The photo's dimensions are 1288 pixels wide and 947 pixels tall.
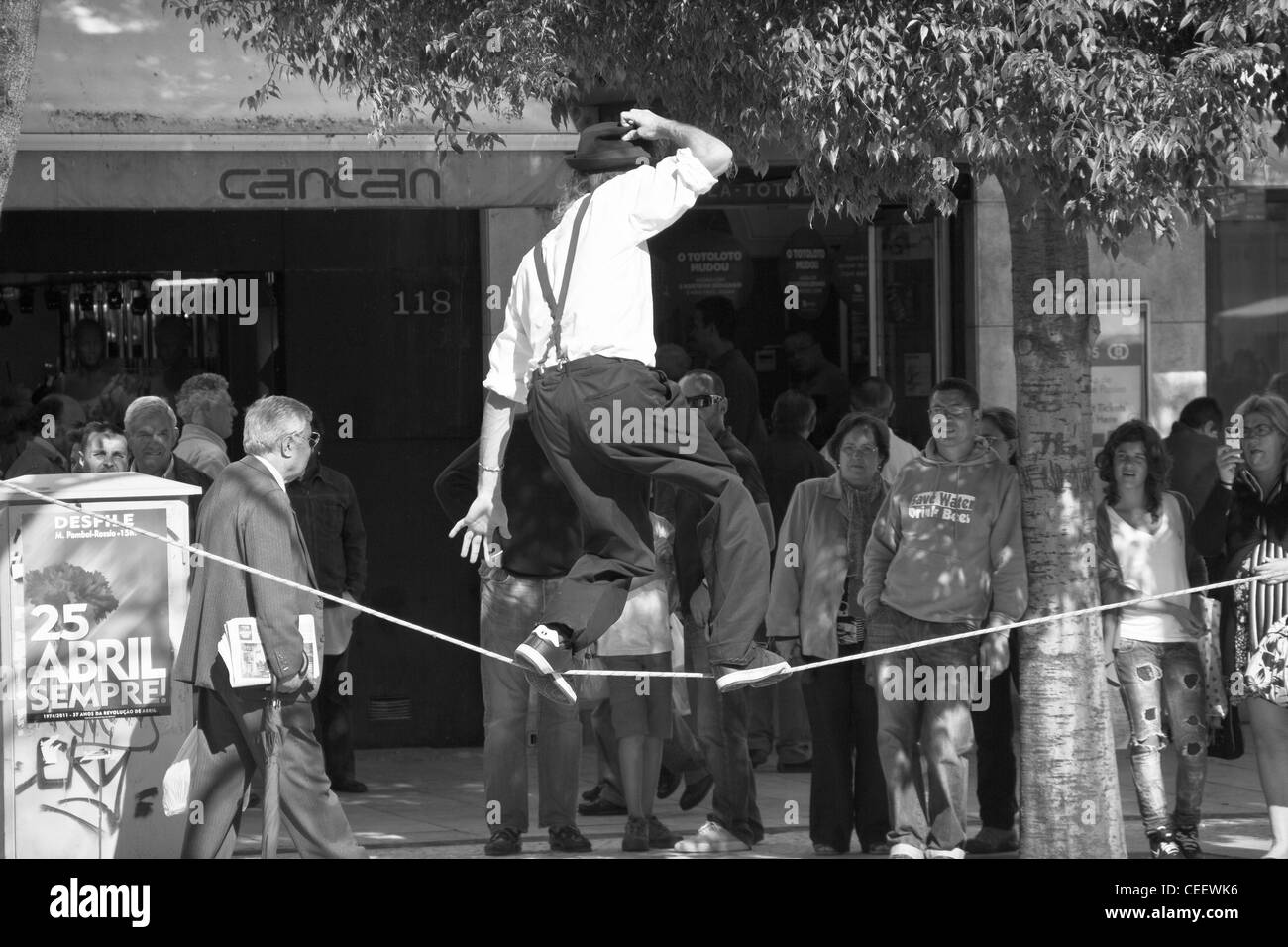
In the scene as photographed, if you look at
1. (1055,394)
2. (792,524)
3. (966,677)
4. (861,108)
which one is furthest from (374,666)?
(861,108)

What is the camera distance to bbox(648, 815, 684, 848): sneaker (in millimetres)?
8711

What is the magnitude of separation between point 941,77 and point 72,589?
377cm

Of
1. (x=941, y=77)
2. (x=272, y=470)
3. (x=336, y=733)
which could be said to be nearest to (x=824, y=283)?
(x=336, y=733)

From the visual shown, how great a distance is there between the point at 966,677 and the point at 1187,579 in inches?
49.9

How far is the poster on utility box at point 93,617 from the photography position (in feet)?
24.6

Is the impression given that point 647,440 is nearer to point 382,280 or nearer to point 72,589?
point 72,589

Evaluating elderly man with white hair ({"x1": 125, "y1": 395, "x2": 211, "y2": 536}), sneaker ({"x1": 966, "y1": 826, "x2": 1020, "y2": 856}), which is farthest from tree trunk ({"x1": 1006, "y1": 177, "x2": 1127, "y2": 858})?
elderly man with white hair ({"x1": 125, "y1": 395, "x2": 211, "y2": 536})

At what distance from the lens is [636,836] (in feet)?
28.2

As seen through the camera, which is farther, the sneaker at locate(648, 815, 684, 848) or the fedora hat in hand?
the sneaker at locate(648, 815, 684, 848)

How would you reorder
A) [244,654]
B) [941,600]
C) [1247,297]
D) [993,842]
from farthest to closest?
[1247,297] < [993,842] < [941,600] < [244,654]

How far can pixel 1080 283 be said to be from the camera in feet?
25.2

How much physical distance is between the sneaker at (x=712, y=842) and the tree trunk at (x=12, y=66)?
402 cm

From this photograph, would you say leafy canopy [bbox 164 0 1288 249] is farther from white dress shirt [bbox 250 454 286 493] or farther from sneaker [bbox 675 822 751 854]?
sneaker [bbox 675 822 751 854]

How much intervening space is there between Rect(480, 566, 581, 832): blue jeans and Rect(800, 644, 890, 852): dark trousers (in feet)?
3.52
